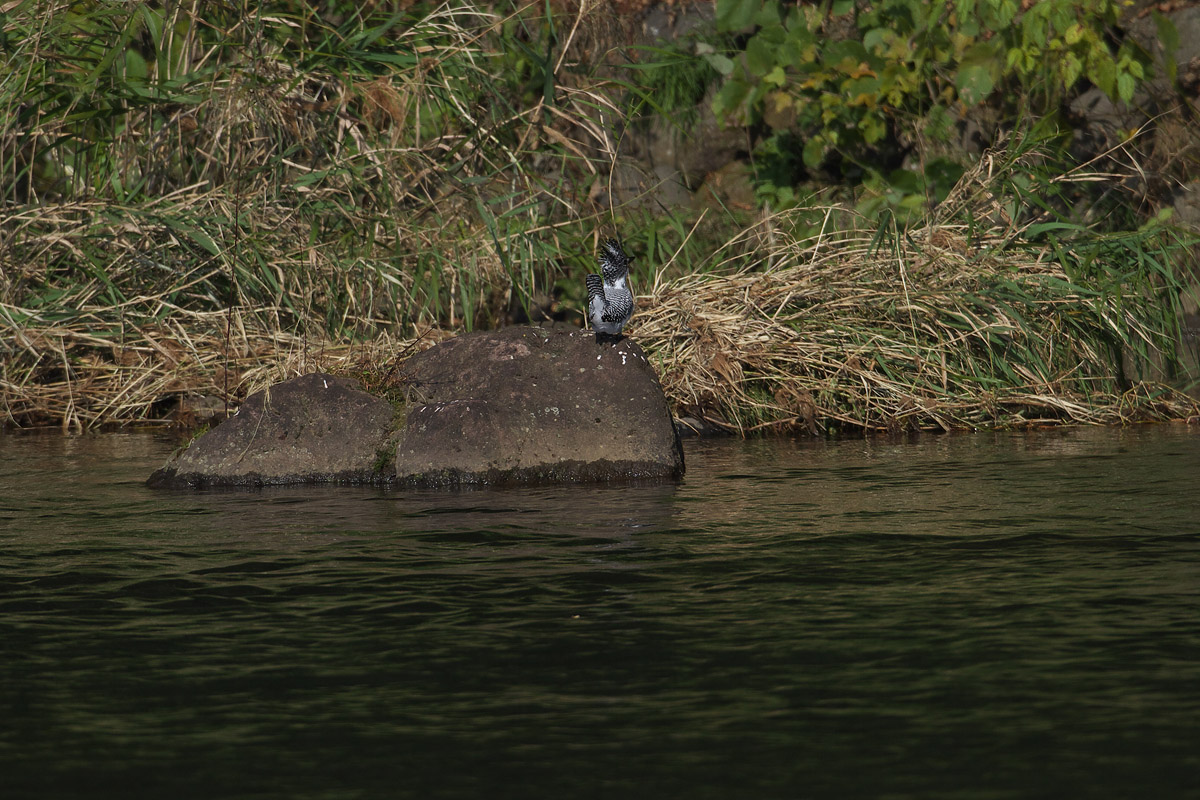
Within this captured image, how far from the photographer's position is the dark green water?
335cm

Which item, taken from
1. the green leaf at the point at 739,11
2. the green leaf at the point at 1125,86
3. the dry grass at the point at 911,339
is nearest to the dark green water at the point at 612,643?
the dry grass at the point at 911,339

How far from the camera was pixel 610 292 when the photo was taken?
25.0 ft

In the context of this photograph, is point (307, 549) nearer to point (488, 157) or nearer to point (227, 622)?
point (227, 622)

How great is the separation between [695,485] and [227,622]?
3162 mm

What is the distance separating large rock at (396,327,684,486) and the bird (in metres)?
0.24

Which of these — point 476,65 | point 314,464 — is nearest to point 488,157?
point 476,65

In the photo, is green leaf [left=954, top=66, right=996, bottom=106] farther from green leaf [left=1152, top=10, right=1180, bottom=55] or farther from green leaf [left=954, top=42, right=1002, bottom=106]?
green leaf [left=1152, top=10, right=1180, bottom=55]

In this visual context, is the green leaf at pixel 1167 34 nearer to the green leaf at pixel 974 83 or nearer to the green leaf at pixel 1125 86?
the green leaf at pixel 1125 86

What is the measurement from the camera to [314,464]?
7.70 metres

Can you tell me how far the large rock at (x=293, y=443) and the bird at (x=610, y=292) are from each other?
3.79 ft

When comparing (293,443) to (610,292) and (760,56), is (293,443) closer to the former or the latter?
(610,292)

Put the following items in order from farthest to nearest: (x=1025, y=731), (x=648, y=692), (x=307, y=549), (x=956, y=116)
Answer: (x=956, y=116) → (x=307, y=549) → (x=648, y=692) → (x=1025, y=731)

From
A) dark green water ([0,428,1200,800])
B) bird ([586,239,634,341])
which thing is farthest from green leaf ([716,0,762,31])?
dark green water ([0,428,1200,800])

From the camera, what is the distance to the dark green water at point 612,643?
11.0 ft
